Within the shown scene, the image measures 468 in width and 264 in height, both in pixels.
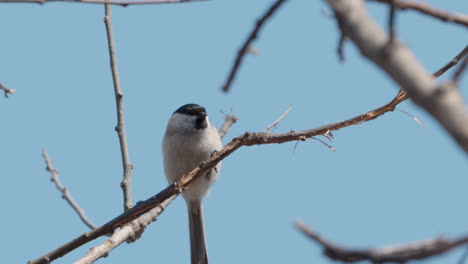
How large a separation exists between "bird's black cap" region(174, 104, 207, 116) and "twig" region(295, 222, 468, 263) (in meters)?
4.67

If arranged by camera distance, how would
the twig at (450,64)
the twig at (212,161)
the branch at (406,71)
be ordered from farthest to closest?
1. the twig at (212,161)
2. the twig at (450,64)
3. the branch at (406,71)

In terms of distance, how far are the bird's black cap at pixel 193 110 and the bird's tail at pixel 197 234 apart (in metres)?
0.86

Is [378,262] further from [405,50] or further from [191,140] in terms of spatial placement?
[191,140]

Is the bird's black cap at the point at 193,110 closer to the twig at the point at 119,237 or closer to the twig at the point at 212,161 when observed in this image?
the twig at the point at 119,237

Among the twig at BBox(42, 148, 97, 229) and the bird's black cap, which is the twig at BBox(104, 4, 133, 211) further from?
the bird's black cap

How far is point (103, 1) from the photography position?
1.54 m

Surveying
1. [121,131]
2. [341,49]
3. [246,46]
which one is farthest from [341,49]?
[121,131]

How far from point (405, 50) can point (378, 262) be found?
26 cm

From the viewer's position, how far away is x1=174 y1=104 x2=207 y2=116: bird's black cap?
542 centimetres

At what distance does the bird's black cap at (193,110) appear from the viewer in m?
5.42

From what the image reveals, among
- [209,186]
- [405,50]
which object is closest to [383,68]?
[405,50]

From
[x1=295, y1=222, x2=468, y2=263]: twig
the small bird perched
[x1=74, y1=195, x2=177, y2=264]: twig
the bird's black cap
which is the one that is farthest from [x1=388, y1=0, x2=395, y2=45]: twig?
the bird's black cap

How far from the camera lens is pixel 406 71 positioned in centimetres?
71

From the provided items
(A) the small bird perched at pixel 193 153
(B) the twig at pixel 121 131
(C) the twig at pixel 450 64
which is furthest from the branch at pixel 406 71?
(A) the small bird perched at pixel 193 153
